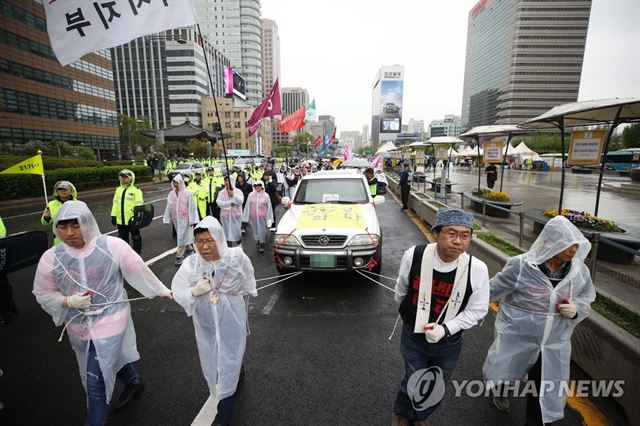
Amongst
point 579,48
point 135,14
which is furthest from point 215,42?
point 135,14

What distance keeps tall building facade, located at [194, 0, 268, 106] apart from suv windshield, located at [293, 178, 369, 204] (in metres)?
113

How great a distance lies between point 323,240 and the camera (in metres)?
4.79

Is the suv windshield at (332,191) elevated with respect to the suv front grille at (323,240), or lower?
elevated

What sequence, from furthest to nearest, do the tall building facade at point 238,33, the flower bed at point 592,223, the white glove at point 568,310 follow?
the tall building facade at point 238,33
the flower bed at point 592,223
the white glove at point 568,310

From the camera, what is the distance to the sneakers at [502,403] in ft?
8.63

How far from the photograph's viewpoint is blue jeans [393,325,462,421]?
7.41ft

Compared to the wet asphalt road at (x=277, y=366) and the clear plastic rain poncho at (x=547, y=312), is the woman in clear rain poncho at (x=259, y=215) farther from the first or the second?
the clear plastic rain poncho at (x=547, y=312)

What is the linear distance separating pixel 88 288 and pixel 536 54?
137732mm

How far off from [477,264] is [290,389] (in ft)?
6.53

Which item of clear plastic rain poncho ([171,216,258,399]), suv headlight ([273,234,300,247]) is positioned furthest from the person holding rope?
suv headlight ([273,234,300,247])

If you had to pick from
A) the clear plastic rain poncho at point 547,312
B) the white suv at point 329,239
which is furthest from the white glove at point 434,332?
the white suv at point 329,239

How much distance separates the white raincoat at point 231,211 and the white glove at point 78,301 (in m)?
5.01

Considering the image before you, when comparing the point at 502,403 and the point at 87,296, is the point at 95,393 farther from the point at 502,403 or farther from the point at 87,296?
the point at 502,403

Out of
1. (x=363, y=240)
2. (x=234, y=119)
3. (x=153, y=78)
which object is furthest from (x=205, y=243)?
(x=153, y=78)
